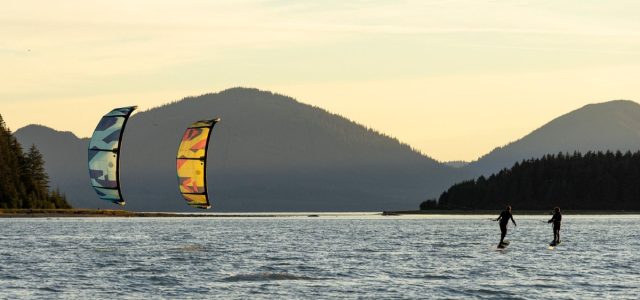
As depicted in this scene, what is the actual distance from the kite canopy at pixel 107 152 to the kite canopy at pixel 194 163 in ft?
17.0

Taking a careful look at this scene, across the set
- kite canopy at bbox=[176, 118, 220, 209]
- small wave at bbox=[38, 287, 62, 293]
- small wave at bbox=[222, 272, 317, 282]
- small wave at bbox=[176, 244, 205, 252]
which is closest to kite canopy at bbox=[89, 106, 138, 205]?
kite canopy at bbox=[176, 118, 220, 209]

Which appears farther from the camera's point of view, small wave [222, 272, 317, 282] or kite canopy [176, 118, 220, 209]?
kite canopy [176, 118, 220, 209]

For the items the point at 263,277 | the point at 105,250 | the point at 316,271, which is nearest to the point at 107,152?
the point at 105,250

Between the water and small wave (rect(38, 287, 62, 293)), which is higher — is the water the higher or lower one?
the higher one

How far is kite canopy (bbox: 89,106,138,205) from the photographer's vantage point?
8600 cm

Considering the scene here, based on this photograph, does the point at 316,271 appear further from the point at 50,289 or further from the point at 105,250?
the point at 105,250

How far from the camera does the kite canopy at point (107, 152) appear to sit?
8600 centimetres

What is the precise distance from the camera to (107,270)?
67938mm

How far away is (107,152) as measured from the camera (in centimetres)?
8681

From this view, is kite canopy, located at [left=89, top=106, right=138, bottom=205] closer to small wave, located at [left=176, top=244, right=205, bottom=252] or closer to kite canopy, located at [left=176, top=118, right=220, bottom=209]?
kite canopy, located at [left=176, top=118, right=220, bottom=209]

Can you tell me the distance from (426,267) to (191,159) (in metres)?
25.3

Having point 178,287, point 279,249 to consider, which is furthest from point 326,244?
point 178,287

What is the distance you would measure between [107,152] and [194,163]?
6661mm

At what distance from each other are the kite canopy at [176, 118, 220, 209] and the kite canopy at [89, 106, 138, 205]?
5189 mm
